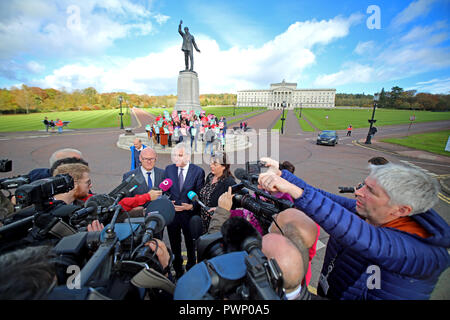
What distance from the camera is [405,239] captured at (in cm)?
107

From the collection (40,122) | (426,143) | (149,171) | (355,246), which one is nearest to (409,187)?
(355,246)

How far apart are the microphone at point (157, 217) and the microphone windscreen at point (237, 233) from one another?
0.62 metres

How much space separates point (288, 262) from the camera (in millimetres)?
997

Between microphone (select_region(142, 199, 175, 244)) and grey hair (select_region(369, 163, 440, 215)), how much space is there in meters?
1.67

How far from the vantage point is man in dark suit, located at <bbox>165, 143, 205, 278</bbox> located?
326 centimetres

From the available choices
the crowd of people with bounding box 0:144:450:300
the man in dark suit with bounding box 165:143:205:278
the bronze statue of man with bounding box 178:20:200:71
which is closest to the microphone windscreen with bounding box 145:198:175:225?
the crowd of people with bounding box 0:144:450:300

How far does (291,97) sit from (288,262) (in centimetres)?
13566

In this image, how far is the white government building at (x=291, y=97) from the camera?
401ft

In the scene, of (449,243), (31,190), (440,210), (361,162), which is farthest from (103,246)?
(361,162)

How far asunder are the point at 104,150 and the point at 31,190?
13.9 m

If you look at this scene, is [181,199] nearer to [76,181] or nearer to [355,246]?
[76,181]

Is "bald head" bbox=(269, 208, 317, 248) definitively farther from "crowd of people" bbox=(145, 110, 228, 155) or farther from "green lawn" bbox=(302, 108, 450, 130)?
"green lawn" bbox=(302, 108, 450, 130)

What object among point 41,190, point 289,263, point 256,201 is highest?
point 41,190
